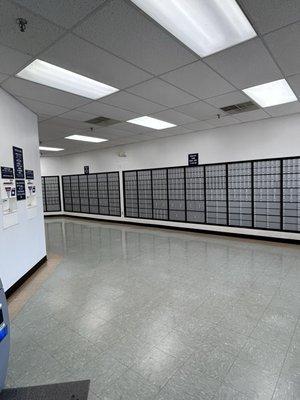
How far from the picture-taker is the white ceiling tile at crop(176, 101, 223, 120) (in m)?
4.14

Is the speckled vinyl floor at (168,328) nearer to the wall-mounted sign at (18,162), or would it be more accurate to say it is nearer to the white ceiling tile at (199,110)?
the wall-mounted sign at (18,162)

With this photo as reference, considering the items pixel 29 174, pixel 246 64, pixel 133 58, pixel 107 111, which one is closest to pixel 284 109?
pixel 246 64

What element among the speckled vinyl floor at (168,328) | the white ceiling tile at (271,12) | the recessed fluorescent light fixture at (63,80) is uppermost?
the recessed fluorescent light fixture at (63,80)

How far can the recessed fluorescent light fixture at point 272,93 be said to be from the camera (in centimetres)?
350

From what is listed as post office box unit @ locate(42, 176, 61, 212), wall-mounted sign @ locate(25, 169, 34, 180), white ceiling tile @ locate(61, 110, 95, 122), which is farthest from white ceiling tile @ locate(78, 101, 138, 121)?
post office box unit @ locate(42, 176, 61, 212)

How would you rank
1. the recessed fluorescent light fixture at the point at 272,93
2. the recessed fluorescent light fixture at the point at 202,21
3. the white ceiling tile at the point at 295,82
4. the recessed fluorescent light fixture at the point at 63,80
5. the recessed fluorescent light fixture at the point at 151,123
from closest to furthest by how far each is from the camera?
the recessed fluorescent light fixture at the point at 202,21 < the recessed fluorescent light fixture at the point at 63,80 < the white ceiling tile at the point at 295,82 < the recessed fluorescent light fixture at the point at 272,93 < the recessed fluorescent light fixture at the point at 151,123

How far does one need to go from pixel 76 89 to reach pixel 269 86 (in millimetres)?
2755

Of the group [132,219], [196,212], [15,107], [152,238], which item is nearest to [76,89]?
[15,107]

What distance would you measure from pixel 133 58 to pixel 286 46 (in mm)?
1517

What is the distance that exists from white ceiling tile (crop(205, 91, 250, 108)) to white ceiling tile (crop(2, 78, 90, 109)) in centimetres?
200

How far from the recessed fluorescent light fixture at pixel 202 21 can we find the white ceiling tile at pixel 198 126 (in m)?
3.05

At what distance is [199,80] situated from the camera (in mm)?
3135

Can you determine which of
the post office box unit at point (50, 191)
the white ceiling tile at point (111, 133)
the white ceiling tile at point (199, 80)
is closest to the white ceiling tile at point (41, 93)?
the white ceiling tile at point (199, 80)

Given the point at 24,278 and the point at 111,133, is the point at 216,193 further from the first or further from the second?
the point at 24,278
